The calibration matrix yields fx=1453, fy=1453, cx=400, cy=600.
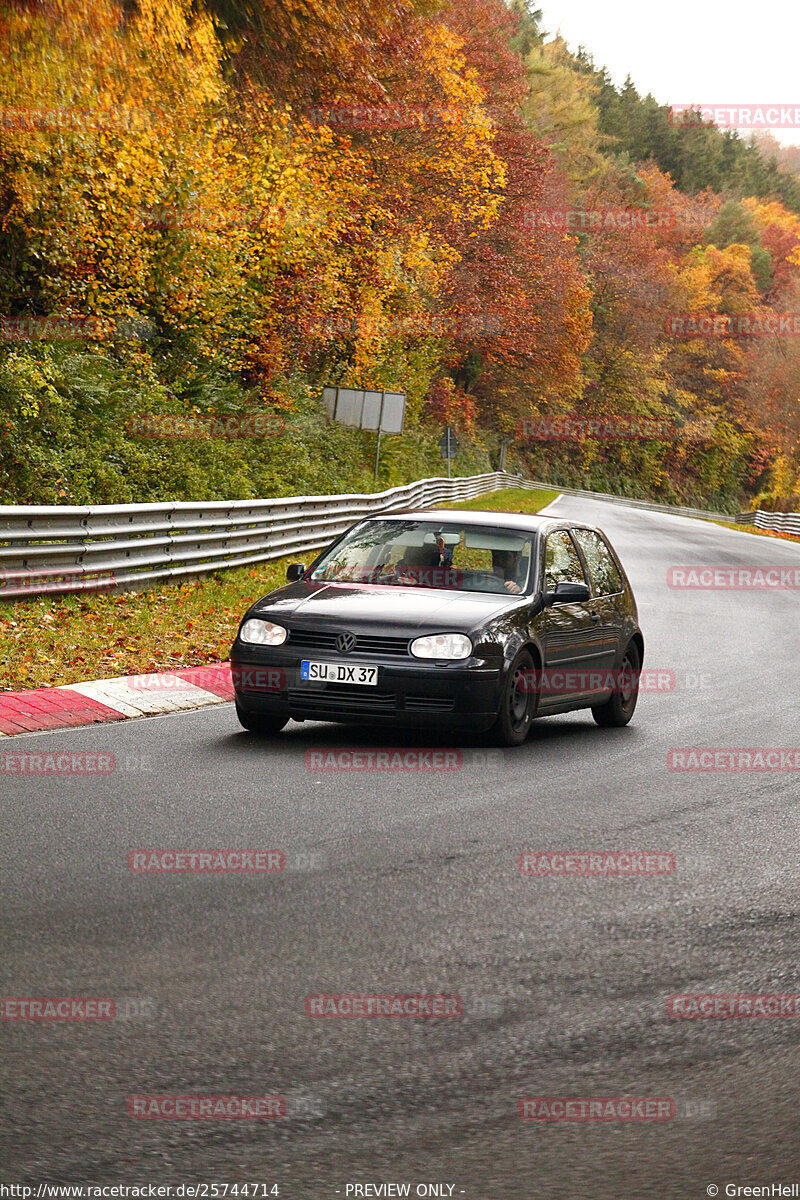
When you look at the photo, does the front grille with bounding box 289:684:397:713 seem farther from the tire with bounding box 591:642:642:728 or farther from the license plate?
the tire with bounding box 591:642:642:728

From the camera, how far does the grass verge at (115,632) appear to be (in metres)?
11.8

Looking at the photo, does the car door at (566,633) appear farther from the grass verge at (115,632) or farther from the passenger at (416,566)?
the grass verge at (115,632)

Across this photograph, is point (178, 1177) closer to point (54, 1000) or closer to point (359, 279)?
point (54, 1000)

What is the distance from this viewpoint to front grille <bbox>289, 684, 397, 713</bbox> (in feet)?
30.3

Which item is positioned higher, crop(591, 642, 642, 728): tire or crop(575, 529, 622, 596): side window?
crop(575, 529, 622, 596): side window

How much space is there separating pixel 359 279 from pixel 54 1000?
109 ft

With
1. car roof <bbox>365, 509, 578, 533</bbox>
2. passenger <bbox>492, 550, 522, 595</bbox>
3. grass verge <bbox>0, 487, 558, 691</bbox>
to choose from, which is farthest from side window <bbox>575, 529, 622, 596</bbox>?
grass verge <bbox>0, 487, 558, 691</bbox>

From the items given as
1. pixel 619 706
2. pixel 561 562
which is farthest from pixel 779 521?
pixel 561 562

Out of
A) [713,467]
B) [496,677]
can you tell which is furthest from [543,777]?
[713,467]

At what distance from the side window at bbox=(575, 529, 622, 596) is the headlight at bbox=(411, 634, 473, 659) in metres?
2.54

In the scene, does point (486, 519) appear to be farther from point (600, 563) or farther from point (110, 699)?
point (110, 699)

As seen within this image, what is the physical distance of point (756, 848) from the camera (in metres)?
7.06

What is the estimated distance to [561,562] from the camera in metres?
11.1

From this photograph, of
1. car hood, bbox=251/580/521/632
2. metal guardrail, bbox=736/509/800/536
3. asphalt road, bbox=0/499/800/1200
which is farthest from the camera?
metal guardrail, bbox=736/509/800/536
